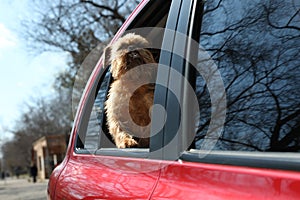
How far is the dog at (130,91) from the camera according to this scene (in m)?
2.17

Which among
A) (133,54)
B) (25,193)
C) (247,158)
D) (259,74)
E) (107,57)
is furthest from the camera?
(25,193)

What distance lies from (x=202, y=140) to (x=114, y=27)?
20428 millimetres

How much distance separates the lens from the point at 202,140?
1.43 metres

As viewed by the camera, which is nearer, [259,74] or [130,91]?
[259,74]

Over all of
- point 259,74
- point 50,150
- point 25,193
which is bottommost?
point 25,193

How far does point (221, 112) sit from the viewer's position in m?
1.39

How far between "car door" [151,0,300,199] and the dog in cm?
46

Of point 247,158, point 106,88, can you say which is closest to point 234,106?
point 247,158

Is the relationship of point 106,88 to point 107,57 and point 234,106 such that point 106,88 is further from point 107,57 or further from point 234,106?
point 234,106

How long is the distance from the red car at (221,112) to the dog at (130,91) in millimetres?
239

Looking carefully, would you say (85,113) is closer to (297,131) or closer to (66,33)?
(297,131)

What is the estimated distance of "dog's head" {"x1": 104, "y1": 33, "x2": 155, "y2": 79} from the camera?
2512 mm

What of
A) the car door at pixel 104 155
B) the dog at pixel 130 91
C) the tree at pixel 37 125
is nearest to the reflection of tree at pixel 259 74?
the car door at pixel 104 155

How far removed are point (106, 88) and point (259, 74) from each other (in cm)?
151
